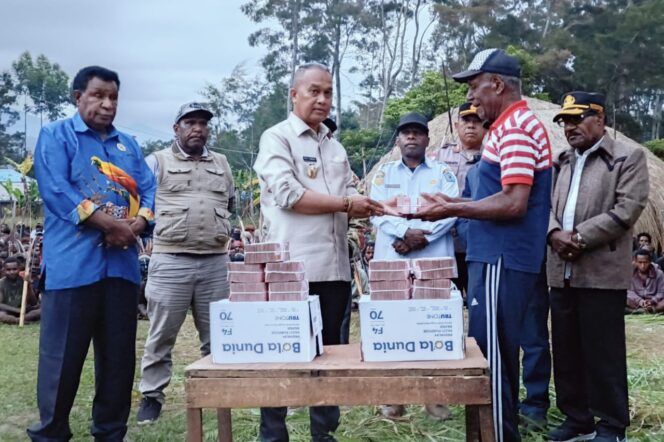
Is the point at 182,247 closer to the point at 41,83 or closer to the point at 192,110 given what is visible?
the point at 192,110

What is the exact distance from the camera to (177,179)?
5355 mm

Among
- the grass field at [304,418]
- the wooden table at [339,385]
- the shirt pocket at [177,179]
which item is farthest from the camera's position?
the shirt pocket at [177,179]

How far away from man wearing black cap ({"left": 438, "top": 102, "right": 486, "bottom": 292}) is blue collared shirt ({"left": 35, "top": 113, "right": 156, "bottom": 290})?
2322 millimetres

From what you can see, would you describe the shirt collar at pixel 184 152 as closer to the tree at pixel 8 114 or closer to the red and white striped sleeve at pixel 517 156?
the red and white striped sleeve at pixel 517 156

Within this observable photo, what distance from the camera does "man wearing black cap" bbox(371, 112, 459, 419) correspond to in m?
4.99

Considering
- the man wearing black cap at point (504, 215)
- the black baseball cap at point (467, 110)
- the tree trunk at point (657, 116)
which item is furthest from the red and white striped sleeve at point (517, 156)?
the tree trunk at point (657, 116)

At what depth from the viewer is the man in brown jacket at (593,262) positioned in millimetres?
4078

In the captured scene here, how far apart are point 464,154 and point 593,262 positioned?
1810 millimetres

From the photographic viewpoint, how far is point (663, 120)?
1699 inches

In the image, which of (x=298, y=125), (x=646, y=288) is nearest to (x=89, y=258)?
(x=298, y=125)

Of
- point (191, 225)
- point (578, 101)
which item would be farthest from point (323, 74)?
point (191, 225)

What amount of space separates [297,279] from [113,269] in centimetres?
130

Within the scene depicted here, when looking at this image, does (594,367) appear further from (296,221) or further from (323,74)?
(323,74)

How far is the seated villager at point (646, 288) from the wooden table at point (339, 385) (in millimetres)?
7697
